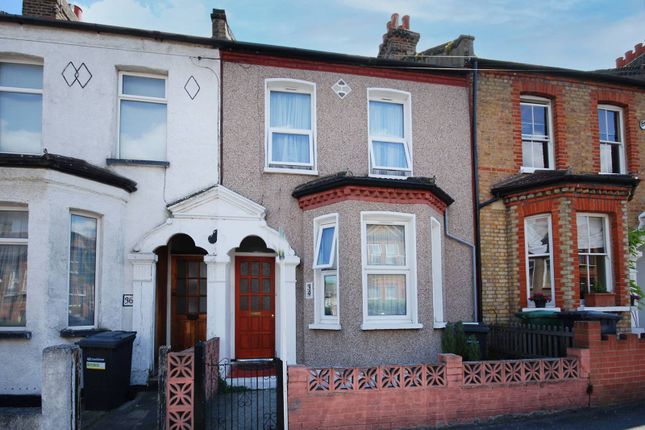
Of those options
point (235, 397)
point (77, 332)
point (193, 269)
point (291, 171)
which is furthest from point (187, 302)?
point (291, 171)

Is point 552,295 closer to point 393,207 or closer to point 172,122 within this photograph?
point 393,207

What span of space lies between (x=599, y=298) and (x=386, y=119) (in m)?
5.66

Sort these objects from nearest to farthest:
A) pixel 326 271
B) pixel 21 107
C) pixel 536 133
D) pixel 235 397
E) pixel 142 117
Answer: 1. pixel 235 397
2. pixel 21 107
3. pixel 326 271
4. pixel 142 117
5. pixel 536 133

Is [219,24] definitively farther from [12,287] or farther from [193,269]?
[12,287]

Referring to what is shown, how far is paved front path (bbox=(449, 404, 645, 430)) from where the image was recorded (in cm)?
720

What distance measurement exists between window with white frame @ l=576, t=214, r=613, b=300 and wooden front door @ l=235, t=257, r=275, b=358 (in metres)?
6.41

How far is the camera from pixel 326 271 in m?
9.64

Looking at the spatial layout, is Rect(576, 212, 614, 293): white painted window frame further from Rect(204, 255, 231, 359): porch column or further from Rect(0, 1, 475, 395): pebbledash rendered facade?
Rect(204, 255, 231, 359): porch column

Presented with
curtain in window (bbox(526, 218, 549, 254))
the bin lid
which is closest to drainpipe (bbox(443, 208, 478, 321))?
curtain in window (bbox(526, 218, 549, 254))

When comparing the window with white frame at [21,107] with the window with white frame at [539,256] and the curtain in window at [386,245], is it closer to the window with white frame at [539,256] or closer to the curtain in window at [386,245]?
the curtain in window at [386,245]

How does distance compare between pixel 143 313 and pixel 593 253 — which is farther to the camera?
pixel 593 253

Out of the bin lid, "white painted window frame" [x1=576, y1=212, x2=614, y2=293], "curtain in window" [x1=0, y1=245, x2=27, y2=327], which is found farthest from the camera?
"white painted window frame" [x1=576, y1=212, x2=614, y2=293]

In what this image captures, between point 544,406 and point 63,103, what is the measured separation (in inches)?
376

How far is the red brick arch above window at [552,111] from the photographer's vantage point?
462 inches
